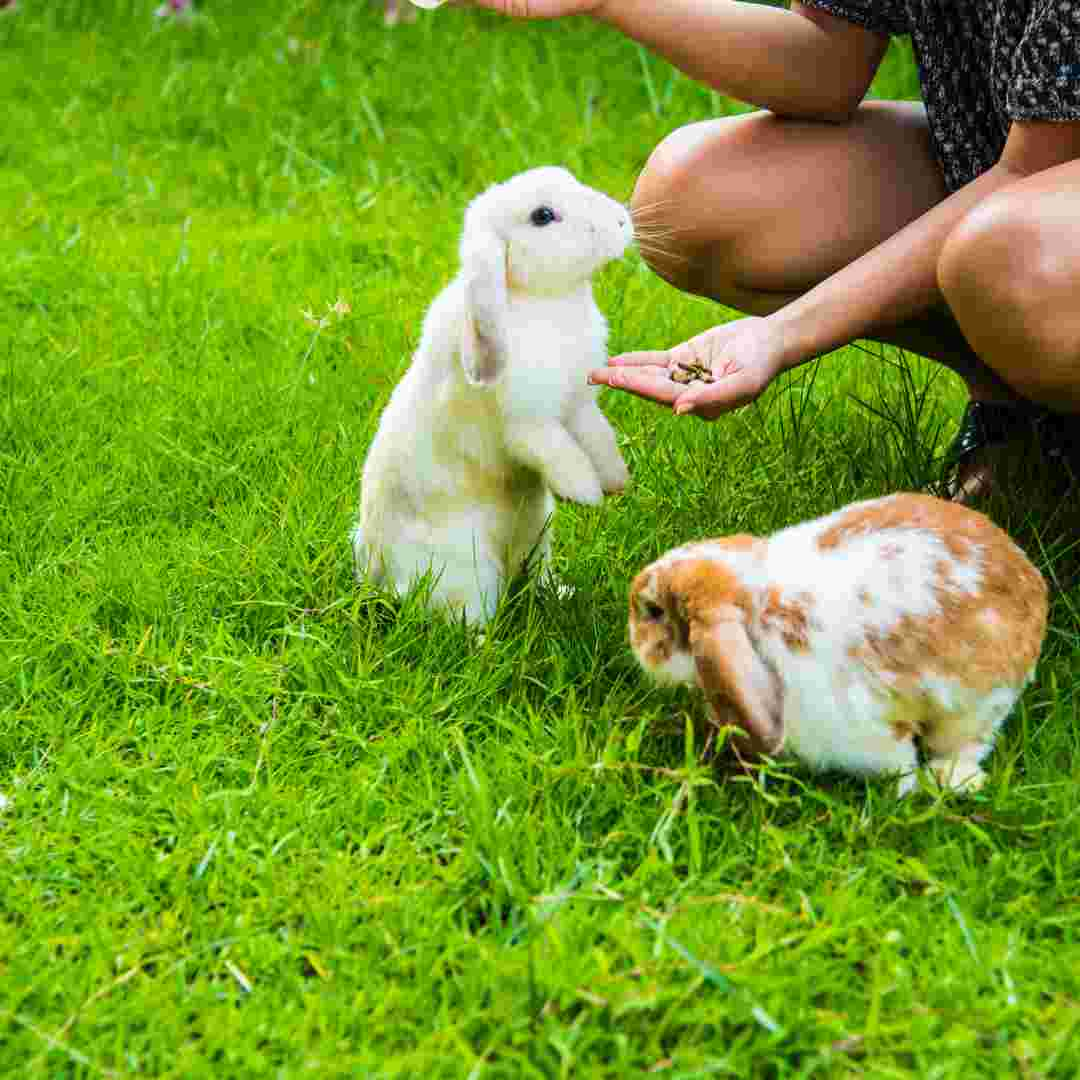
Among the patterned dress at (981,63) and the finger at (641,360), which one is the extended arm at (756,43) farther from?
the finger at (641,360)

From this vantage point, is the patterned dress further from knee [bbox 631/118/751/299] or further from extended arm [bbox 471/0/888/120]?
knee [bbox 631/118/751/299]

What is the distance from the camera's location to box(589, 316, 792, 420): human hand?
2.46 m

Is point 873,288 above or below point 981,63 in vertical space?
below

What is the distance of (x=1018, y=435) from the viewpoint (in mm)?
3000

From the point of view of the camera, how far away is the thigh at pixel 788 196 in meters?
2.96

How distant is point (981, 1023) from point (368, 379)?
2.17 meters

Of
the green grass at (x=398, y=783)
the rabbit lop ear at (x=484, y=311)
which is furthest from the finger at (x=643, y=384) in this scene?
the green grass at (x=398, y=783)

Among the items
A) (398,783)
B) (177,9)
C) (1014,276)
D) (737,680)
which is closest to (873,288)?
(1014,276)

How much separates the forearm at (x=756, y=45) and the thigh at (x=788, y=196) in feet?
0.32

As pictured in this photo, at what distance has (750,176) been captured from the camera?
298 centimetres

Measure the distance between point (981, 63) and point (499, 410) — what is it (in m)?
0.99

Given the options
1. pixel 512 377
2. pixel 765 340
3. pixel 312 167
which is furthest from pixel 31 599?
pixel 312 167

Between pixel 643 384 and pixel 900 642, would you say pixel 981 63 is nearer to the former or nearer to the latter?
pixel 643 384

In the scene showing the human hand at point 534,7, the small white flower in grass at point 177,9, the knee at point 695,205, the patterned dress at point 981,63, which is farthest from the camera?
the small white flower in grass at point 177,9
